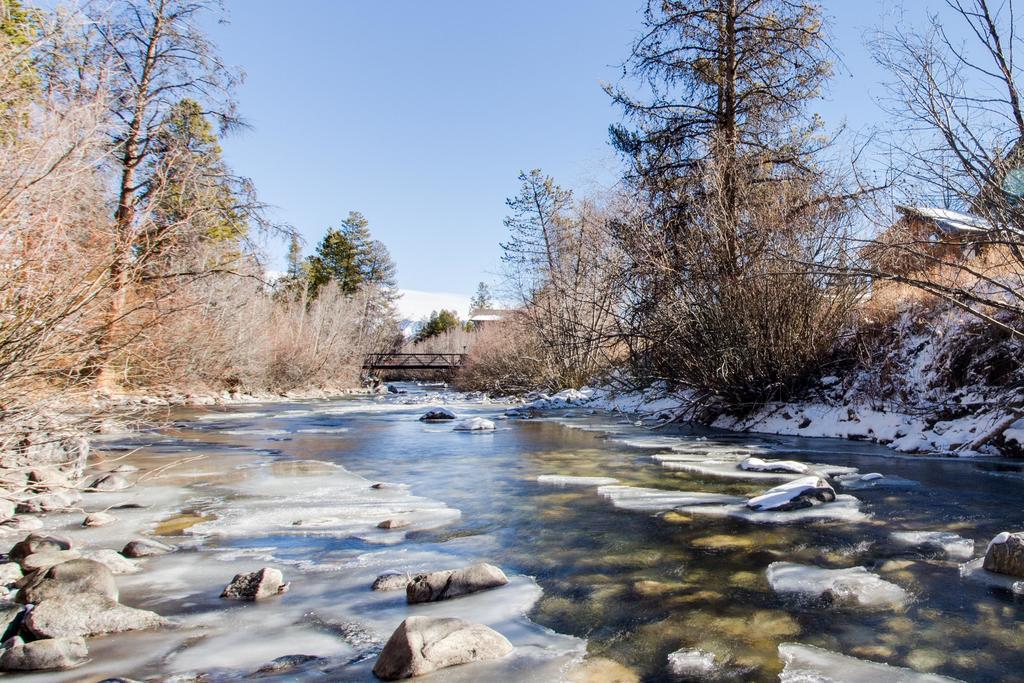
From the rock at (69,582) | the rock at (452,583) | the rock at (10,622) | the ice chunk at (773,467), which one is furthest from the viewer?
the ice chunk at (773,467)

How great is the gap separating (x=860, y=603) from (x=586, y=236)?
15.1m

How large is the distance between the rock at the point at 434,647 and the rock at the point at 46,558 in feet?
6.75

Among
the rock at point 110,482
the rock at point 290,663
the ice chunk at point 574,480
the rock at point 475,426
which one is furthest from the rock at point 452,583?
the rock at point 475,426

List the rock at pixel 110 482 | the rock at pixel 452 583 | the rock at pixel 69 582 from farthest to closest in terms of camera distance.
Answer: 1. the rock at pixel 110 482
2. the rock at pixel 452 583
3. the rock at pixel 69 582

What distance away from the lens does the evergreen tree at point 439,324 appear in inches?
2559

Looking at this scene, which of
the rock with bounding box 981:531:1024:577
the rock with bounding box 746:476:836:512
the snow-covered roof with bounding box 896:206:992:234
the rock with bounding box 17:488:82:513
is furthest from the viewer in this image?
the snow-covered roof with bounding box 896:206:992:234

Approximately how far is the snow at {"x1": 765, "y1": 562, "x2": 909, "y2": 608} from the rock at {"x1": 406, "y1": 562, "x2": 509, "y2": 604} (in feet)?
4.55

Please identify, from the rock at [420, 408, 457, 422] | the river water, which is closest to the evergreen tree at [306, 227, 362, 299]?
the rock at [420, 408, 457, 422]

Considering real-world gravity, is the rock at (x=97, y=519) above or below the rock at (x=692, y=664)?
below

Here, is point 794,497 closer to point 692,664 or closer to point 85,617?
point 692,664

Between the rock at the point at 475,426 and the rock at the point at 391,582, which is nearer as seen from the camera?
the rock at the point at 391,582

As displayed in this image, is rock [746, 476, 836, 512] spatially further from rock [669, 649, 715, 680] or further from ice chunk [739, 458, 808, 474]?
rock [669, 649, 715, 680]

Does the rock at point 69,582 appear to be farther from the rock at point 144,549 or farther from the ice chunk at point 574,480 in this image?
the ice chunk at point 574,480

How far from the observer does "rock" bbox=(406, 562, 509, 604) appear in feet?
10.1
